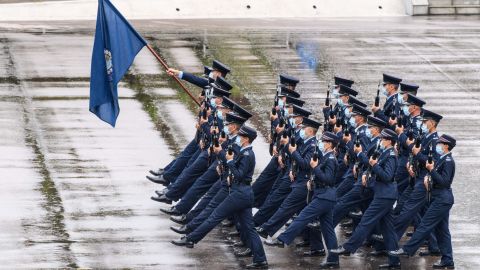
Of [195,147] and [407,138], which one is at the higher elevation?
[407,138]

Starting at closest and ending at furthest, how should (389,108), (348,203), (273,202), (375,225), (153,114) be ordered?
(375,225) → (348,203) → (273,202) → (389,108) → (153,114)

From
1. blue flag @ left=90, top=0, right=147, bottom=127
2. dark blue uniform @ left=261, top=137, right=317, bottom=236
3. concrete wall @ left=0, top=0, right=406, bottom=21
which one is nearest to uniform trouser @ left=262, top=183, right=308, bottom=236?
dark blue uniform @ left=261, top=137, right=317, bottom=236

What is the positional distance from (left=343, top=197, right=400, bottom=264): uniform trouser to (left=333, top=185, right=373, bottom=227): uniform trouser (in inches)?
15.7

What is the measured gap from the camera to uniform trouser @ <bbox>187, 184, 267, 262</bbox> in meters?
16.1

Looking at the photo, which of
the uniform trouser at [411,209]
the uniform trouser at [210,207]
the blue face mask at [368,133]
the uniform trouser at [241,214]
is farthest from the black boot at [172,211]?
the uniform trouser at [411,209]

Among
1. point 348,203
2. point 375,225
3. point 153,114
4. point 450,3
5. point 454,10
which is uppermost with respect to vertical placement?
point 348,203

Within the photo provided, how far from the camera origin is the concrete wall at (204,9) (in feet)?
107

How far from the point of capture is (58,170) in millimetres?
20109

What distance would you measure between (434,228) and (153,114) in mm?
8576

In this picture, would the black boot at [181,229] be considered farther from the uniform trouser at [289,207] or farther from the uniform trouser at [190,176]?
the uniform trouser at [289,207]

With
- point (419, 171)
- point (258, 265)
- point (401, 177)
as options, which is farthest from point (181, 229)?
point (419, 171)

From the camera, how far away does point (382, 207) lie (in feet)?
53.5

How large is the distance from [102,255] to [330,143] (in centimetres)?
292

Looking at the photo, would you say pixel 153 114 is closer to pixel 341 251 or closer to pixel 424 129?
pixel 424 129
